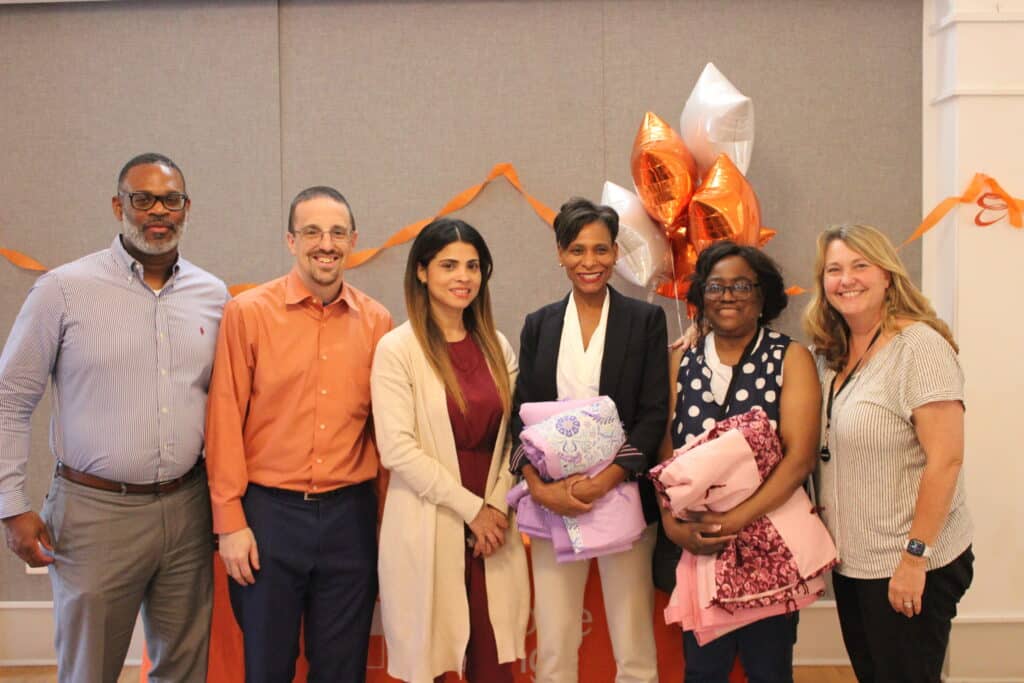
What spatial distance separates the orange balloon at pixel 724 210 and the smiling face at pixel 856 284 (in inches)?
29.1

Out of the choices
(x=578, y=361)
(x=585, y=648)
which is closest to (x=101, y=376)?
(x=578, y=361)

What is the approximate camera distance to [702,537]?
7.02ft

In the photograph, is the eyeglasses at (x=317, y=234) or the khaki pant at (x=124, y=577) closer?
the khaki pant at (x=124, y=577)

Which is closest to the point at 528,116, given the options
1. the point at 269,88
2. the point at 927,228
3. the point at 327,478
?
the point at 269,88

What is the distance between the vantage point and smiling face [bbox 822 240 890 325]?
2.13 metres

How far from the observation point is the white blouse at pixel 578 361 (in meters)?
2.31

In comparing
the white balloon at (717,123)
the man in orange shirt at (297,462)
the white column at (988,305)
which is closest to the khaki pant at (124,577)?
the man in orange shirt at (297,462)

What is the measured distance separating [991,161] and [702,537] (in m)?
2.10

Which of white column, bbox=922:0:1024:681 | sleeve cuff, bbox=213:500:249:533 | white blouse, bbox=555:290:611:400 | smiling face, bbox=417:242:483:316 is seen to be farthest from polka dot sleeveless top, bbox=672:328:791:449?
white column, bbox=922:0:1024:681

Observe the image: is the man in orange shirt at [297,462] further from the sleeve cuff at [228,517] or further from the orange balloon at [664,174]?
the orange balloon at [664,174]

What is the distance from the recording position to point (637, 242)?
10.2 ft

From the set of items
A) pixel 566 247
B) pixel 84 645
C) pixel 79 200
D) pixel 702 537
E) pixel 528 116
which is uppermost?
pixel 528 116

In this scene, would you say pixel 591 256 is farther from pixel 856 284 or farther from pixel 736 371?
pixel 856 284

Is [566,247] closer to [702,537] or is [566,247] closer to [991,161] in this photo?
[702,537]
